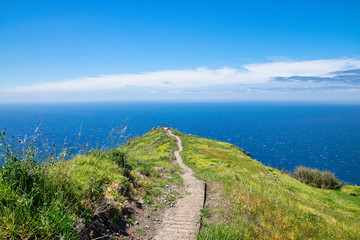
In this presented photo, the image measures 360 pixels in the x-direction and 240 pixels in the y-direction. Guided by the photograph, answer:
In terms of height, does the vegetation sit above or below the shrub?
above

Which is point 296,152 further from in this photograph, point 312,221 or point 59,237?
point 59,237

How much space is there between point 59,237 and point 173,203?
22.5 ft

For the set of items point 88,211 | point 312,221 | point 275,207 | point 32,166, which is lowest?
Result: point 312,221

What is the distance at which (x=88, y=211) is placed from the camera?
6.39m

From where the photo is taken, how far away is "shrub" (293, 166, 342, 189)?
1240 inches

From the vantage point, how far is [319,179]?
3234 cm

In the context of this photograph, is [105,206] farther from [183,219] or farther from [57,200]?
[183,219]

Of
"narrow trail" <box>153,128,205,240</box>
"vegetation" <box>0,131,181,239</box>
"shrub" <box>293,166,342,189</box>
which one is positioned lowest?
"shrub" <box>293,166,342,189</box>

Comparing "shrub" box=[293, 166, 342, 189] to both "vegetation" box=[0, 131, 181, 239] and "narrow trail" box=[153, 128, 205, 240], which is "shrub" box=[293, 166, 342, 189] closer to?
"narrow trail" box=[153, 128, 205, 240]

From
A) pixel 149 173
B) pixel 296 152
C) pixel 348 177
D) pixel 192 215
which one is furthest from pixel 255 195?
pixel 296 152

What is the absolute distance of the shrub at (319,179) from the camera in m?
31.5

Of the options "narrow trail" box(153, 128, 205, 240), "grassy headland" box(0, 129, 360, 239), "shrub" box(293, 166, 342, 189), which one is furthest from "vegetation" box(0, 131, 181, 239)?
"shrub" box(293, 166, 342, 189)

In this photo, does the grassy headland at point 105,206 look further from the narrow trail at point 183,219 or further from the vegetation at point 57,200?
the narrow trail at point 183,219

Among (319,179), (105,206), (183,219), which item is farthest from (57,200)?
(319,179)
